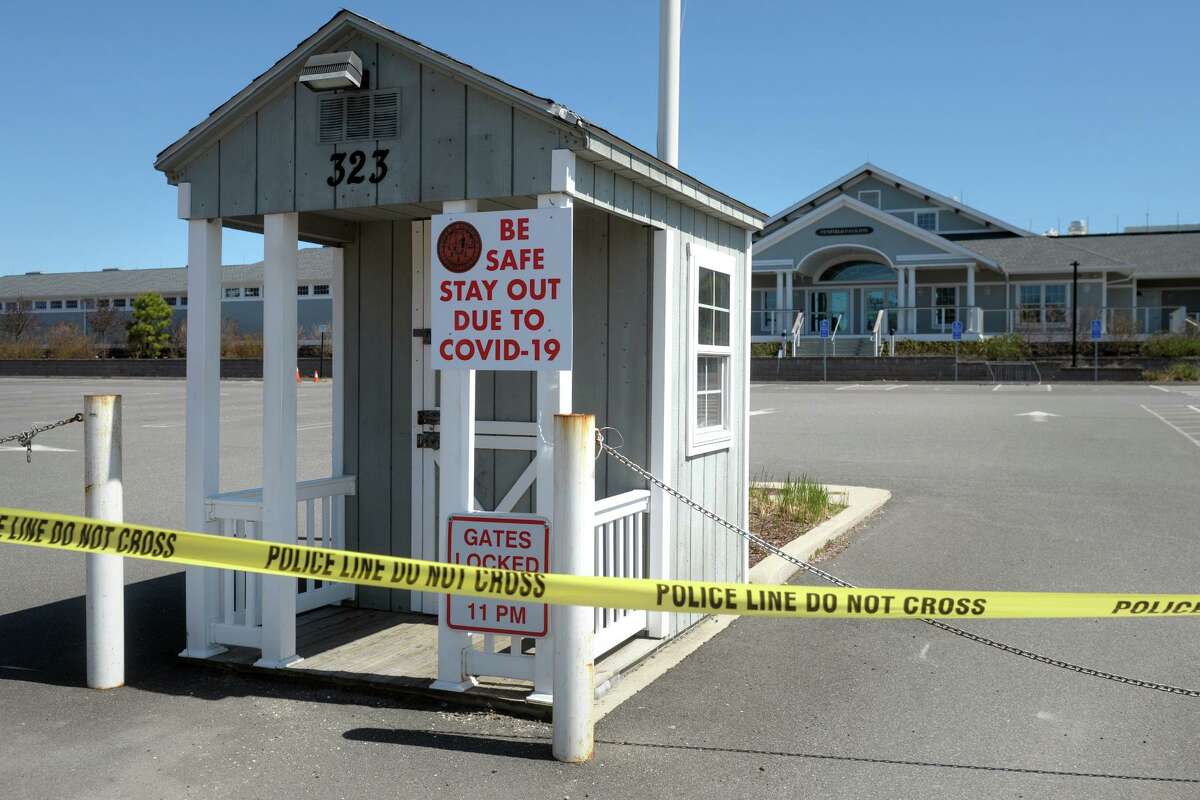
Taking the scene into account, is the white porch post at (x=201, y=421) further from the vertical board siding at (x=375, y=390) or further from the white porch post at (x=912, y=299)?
the white porch post at (x=912, y=299)

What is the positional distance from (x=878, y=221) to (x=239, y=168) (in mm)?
44910

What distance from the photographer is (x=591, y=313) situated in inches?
261

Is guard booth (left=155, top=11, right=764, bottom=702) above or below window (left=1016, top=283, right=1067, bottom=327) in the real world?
below

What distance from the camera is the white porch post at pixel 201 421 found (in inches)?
237

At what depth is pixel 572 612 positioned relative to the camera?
15.0ft

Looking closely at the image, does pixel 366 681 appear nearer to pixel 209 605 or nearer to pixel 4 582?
pixel 209 605

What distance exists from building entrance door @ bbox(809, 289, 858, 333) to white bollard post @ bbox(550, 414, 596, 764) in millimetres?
47469

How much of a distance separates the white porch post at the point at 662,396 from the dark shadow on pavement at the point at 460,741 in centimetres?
178

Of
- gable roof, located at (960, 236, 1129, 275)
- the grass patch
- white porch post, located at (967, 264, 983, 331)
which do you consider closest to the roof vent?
the grass patch

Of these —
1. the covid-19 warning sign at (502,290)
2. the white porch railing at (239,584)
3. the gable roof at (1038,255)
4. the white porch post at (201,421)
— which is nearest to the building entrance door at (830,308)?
the gable roof at (1038,255)

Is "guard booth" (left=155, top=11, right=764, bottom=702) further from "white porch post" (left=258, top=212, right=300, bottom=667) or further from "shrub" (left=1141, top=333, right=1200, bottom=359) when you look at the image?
"shrub" (left=1141, top=333, right=1200, bottom=359)

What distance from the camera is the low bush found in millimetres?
41719

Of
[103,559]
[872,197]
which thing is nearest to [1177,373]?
[872,197]

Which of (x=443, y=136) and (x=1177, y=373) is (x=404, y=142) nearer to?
(x=443, y=136)
